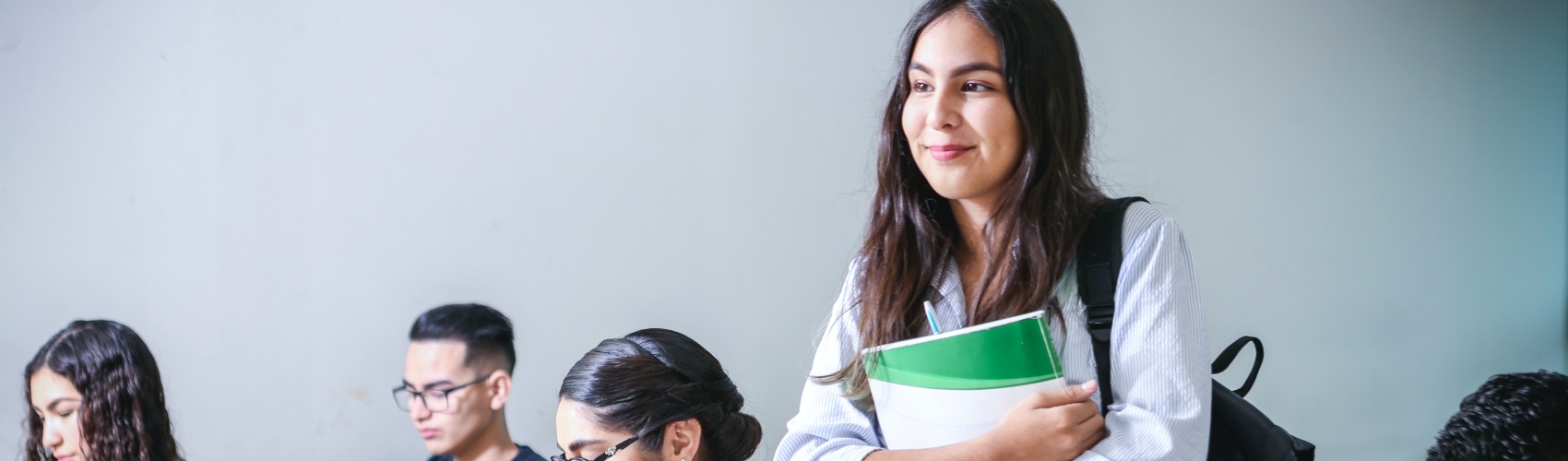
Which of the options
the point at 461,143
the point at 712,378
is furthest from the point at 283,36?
the point at 712,378

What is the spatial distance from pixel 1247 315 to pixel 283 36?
3.25 m

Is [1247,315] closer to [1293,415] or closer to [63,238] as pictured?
[1293,415]

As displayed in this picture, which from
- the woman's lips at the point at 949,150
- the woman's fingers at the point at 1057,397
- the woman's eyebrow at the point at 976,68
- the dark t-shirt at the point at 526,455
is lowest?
the dark t-shirt at the point at 526,455

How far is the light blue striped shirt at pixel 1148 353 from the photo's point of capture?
1273 mm

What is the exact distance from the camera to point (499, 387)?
104 inches

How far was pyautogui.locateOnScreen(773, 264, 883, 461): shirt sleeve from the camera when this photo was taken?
1.46 meters

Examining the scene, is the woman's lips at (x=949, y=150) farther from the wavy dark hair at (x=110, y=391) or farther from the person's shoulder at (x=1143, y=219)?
the wavy dark hair at (x=110, y=391)

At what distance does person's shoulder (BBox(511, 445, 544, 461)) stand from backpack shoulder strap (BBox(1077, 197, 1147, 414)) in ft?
5.44

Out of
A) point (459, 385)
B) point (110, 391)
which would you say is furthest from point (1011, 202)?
point (110, 391)

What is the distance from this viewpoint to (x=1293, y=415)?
4.16 metres

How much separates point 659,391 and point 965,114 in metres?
0.79

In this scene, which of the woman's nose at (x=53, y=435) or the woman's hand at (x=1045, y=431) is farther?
the woman's nose at (x=53, y=435)

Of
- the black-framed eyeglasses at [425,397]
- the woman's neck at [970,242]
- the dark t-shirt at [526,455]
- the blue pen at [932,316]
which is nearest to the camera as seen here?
the blue pen at [932,316]

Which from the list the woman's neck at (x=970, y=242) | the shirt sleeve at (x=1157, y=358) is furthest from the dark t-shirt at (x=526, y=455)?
the shirt sleeve at (x=1157, y=358)
